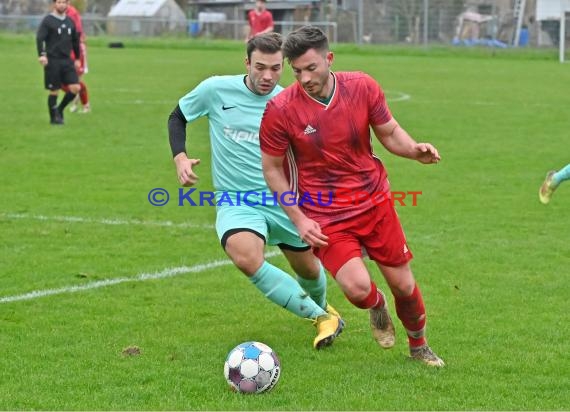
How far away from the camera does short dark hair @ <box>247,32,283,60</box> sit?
6.45 m

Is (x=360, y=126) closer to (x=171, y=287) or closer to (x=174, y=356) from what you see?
(x=174, y=356)

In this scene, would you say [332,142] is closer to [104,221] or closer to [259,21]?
[104,221]

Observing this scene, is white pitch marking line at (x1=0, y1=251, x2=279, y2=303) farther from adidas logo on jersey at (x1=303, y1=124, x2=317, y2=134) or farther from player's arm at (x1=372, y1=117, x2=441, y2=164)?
player's arm at (x1=372, y1=117, x2=441, y2=164)

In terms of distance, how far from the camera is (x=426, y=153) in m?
5.75

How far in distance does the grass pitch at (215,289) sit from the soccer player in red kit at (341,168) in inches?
21.1

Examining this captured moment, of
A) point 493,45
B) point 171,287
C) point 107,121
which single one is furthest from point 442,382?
point 493,45

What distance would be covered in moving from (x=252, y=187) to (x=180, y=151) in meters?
0.50

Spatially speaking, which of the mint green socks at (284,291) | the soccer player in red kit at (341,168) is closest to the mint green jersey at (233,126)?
the mint green socks at (284,291)

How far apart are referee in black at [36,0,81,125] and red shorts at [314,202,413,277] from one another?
13.6m

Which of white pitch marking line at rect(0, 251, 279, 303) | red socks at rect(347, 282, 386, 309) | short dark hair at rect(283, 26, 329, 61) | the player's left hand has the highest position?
short dark hair at rect(283, 26, 329, 61)

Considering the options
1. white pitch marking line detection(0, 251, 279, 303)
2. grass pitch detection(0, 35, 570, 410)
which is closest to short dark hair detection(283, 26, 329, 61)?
grass pitch detection(0, 35, 570, 410)

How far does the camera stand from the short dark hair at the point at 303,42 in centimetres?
559

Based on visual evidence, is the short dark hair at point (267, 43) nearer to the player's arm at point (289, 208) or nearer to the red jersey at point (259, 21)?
the player's arm at point (289, 208)

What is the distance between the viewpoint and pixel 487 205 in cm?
1161
